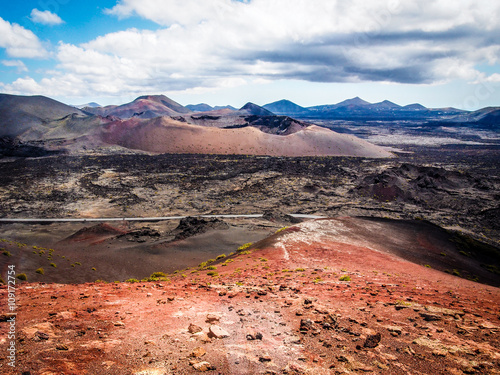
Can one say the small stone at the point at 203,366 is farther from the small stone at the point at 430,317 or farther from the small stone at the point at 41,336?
the small stone at the point at 430,317

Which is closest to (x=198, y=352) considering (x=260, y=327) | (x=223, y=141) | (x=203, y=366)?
(x=203, y=366)

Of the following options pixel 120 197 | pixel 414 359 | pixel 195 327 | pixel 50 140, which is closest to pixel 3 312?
pixel 195 327

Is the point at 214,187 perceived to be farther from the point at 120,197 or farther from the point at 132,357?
the point at 132,357

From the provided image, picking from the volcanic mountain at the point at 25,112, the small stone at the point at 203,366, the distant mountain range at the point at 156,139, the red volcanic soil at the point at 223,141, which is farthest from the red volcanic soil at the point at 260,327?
the volcanic mountain at the point at 25,112

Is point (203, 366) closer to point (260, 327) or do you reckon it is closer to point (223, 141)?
point (260, 327)

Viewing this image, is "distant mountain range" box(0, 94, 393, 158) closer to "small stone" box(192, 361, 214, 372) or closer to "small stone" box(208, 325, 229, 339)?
"small stone" box(208, 325, 229, 339)
